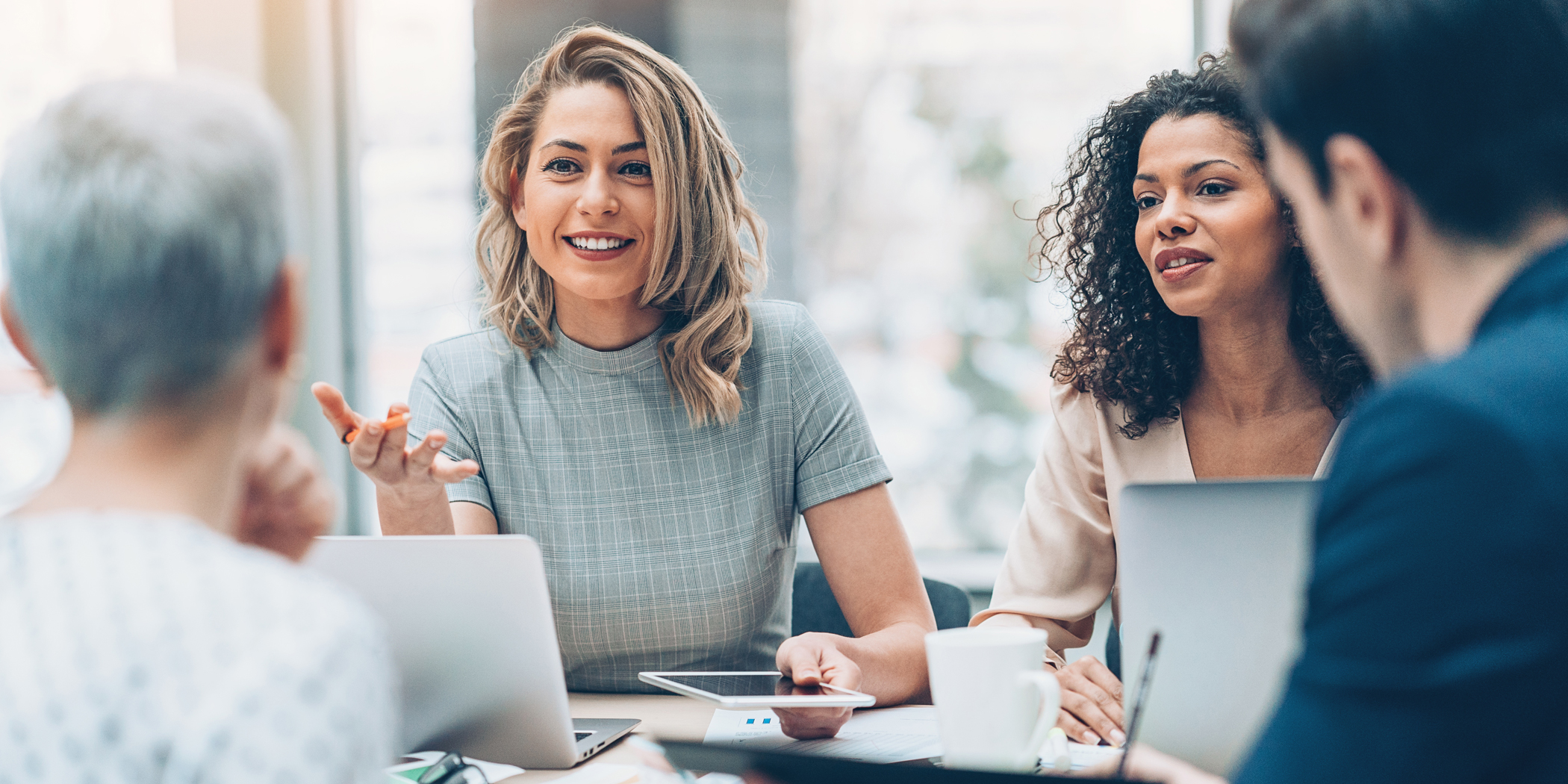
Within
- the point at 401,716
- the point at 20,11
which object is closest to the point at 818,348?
the point at 401,716

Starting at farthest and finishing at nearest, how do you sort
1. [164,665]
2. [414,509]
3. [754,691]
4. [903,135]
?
[903,135] → [414,509] → [754,691] → [164,665]

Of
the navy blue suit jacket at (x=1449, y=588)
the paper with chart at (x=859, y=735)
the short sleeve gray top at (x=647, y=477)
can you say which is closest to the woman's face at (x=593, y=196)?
the short sleeve gray top at (x=647, y=477)

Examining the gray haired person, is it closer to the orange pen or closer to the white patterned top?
the white patterned top

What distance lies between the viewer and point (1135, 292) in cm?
180

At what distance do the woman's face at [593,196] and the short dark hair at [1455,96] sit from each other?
122 centimetres

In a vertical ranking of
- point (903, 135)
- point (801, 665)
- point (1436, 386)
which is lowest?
point (801, 665)

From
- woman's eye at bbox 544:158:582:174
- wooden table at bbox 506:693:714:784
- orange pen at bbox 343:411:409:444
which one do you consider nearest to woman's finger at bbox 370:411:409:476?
orange pen at bbox 343:411:409:444

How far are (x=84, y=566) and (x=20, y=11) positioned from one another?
291 cm

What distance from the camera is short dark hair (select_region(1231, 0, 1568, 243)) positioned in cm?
64

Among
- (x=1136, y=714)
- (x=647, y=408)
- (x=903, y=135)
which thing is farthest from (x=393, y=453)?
(x=903, y=135)

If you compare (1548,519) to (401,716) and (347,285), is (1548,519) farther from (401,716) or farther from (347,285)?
(347,285)

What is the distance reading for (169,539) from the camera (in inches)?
22.7

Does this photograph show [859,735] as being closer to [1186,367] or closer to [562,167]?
[1186,367]

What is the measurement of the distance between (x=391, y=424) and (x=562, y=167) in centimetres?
63
